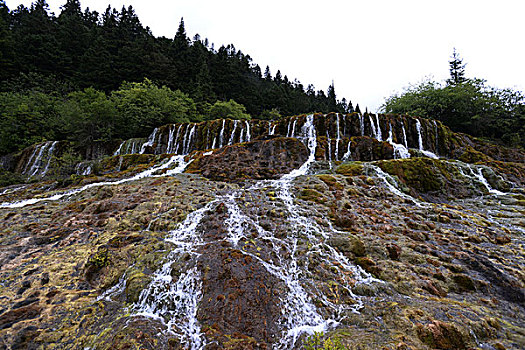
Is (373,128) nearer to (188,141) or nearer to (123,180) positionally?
(188,141)

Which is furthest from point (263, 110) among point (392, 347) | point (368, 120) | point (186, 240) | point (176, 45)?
point (392, 347)

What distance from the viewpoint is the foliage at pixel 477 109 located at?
80.2 feet

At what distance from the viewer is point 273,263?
5.08 meters

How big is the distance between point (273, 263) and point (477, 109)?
37399 millimetres

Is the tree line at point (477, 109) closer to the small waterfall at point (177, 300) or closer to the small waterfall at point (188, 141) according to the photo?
the small waterfall at point (188, 141)

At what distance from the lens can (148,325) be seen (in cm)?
354

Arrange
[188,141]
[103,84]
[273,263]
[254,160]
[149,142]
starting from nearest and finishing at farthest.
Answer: [273,263]
[254,160]
[188,141]
[149,142]
[103,84]

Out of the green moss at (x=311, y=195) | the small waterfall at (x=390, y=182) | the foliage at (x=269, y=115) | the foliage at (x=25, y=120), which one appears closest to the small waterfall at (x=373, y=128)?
the small waterfall at (x=390, y=182)

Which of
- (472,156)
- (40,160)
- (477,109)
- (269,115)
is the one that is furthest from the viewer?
(269,115)

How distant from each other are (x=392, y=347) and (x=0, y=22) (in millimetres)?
59473

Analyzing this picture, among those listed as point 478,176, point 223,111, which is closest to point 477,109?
point 478,176

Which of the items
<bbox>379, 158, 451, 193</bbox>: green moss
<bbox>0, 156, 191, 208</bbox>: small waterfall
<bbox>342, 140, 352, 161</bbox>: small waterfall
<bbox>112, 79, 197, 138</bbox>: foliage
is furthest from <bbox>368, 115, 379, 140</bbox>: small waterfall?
<bbox>112, 79, 197, 138</bbox>: foliage

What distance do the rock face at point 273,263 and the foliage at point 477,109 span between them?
23294mm

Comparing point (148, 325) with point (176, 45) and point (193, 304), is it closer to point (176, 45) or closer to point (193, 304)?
point (193, 304)
